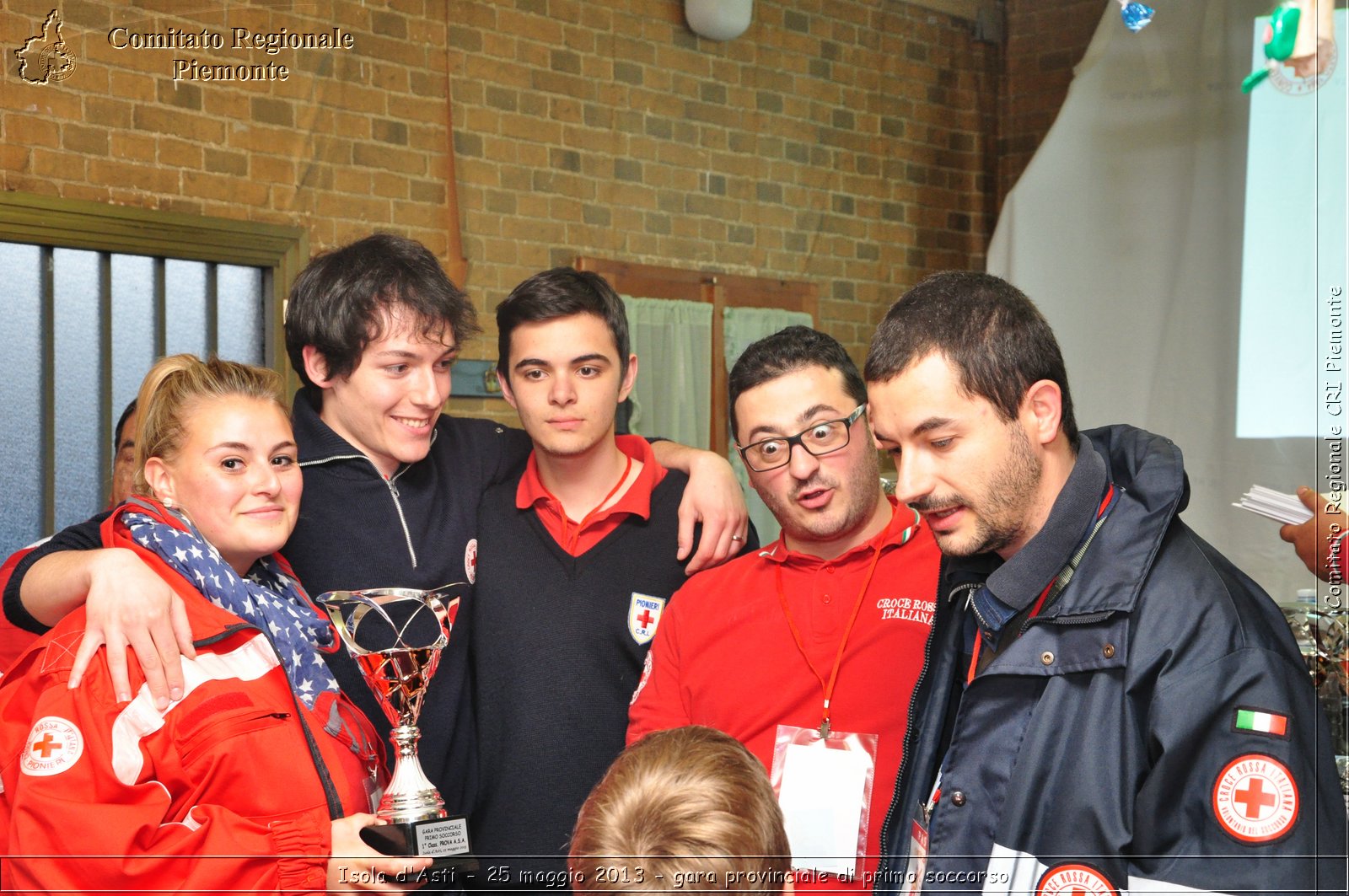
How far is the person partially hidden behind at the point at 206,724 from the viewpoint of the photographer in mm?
1675

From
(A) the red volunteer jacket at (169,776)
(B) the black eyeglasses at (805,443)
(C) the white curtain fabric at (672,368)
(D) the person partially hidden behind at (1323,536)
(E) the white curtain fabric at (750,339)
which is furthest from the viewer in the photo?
(E) the white curtain fabric at (750,339)

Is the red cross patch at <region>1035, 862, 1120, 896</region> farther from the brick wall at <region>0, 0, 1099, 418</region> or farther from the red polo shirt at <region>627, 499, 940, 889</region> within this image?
the brick wall at <region>0, 0, 1099, 418</region>

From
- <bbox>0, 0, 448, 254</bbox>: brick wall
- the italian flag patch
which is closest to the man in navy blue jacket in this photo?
the italian flag patch

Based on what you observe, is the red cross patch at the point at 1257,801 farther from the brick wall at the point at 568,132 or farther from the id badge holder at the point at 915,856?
the brick wall at the point at 568,132

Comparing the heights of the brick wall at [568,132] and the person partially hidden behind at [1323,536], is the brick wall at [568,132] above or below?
above

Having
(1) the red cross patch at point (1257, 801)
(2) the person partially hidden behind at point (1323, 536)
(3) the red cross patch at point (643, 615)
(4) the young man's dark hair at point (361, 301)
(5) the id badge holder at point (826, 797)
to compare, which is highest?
(4) the young man's dark hair at point (361, 301)

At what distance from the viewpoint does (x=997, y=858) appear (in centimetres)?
164

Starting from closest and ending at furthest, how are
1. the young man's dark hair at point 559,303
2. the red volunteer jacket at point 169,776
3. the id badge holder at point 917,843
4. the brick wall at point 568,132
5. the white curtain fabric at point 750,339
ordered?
the red volunteer jacket at point 169,776, the id badge holder at point 917,843, the young man's dark hair at point 559,303, the brick wall at point 568,132, the white curtain fabric at point 750,339

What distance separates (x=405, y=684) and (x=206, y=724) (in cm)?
36

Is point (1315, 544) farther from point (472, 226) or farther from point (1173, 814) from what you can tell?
point (472, 226)

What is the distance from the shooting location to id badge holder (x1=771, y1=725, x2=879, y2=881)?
2100 millimetres

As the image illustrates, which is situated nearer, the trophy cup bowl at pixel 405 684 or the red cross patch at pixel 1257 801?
the red cross patch at pixel 1257 801

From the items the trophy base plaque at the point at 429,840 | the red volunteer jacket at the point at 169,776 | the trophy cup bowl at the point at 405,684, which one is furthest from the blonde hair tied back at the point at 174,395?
the trophy base plaque at the point at 429,840

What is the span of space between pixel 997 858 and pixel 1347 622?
113 cm
